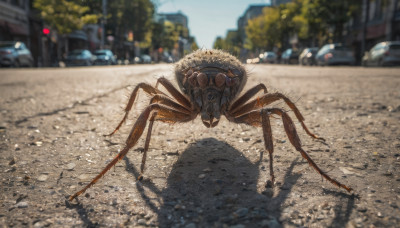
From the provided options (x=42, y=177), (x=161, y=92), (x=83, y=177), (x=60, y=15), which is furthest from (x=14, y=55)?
(x=83, y=177)

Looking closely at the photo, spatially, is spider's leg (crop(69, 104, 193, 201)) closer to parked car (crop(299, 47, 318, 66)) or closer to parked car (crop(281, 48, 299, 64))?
parked car (crop(299, 47, 318, 66))

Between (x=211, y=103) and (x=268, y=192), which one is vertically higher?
(x=211, y=103)

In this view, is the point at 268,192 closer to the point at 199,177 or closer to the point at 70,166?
the point at 199,177

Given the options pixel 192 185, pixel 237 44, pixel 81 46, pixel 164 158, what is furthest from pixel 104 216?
pixel 81 46

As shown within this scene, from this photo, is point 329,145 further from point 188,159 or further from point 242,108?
point 188,159

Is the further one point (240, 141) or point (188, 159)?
point (240, 141)

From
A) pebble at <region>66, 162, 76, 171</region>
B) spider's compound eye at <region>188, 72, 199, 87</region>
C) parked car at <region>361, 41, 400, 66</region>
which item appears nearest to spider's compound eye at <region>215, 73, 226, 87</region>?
spider's compound eye at <region>188, 72, 199, 87</region>

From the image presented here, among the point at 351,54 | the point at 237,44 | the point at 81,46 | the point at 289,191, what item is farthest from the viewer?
the point at 81,46
